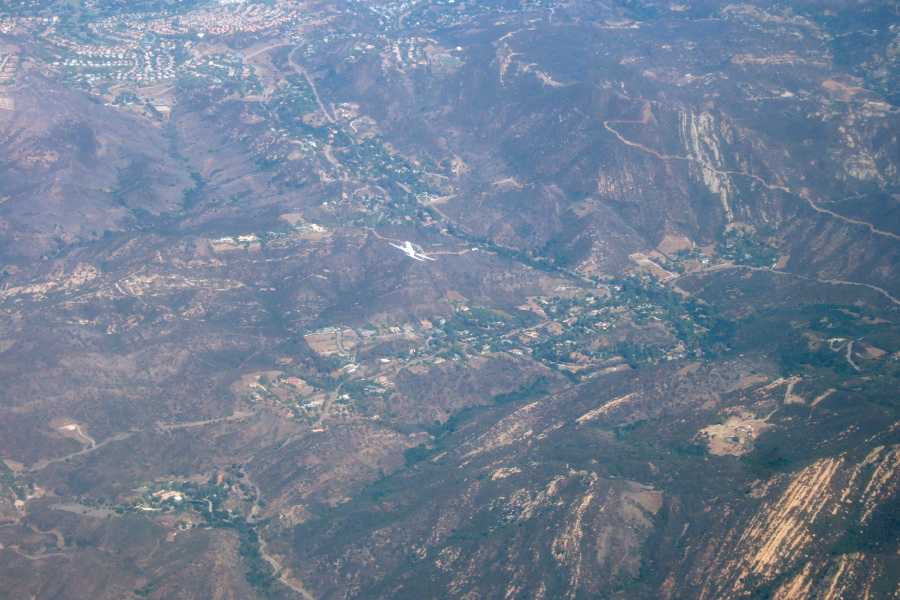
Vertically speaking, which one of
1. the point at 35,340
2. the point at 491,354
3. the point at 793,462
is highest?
the point at 793,462

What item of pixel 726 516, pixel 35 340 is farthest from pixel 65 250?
pixel 726 516

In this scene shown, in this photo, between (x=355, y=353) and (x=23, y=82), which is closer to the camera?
(x=355, y=353)

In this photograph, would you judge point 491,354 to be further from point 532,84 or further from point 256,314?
point 532,84

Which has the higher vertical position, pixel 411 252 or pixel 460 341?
pixel 411 252

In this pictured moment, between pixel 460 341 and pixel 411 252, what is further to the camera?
pixel 411 252

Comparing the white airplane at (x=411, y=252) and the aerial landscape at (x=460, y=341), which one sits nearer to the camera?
the aerial landscape at (x=460, y=341)

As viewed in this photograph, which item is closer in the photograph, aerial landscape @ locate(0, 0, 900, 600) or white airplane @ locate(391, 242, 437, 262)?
aerial landscape @ locate(0, 0, 900, 600)

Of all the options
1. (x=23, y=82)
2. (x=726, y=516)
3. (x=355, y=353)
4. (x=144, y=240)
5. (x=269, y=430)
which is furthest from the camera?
(x=23, y=82)

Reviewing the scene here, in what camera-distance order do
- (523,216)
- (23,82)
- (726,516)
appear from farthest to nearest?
(23,82) < (523,216) < (726,516)
